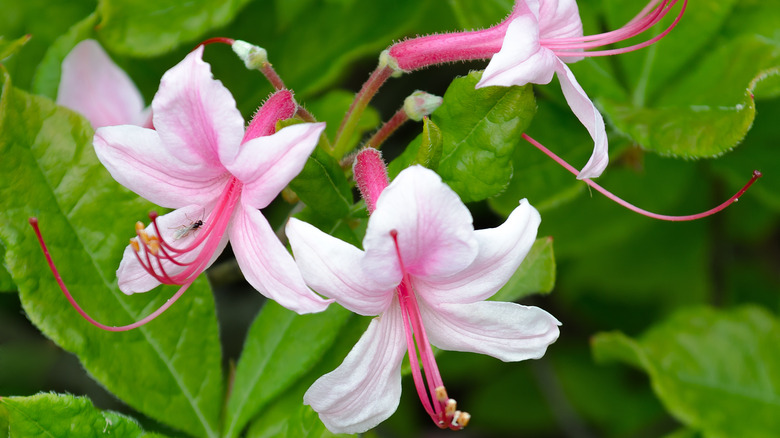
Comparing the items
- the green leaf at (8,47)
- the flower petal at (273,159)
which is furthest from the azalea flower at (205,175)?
the green leaf at (8,47)

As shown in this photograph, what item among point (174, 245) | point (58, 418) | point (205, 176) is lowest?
point (58, 418)

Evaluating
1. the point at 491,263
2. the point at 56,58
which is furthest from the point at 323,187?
the point at 56,58

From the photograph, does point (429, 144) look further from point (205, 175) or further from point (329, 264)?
point (205, 175)

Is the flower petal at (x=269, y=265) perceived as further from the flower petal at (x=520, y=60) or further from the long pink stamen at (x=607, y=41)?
the long pink stamen at (x=607, y=41)

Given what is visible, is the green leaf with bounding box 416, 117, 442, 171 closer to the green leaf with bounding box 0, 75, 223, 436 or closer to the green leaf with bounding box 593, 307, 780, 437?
the green leaf with bounding box 0, 75, 223, 436

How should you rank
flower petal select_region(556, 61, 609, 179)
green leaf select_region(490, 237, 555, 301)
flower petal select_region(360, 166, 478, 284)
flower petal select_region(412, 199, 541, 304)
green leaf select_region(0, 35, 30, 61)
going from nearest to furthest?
1. flower petal select_region(360, 166, 478, 284)
2. flower petal select_region(412, 199, 541, 304)
3. flower petal select_region(556, 61, 609, 179)
4. green leaf select_region(0, 35, 30, 61)
5. green leaf select_region(490, 237, 555, 301)

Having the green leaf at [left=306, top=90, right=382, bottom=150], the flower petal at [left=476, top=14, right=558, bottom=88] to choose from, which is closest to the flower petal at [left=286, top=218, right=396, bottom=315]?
the flower petal at [left=476, top=14, right=558, bottom=88]
